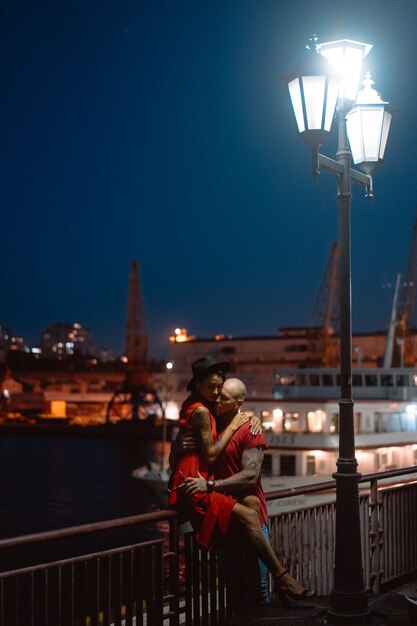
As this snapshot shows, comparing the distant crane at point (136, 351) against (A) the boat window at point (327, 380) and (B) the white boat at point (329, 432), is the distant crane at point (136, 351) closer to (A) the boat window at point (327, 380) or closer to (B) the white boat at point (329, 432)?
(A) the boat window at point (327, 380)

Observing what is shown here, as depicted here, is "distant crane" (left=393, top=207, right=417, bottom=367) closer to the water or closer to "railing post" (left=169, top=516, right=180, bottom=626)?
the water

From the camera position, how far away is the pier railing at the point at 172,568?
4.90 meters

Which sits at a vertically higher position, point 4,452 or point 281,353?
point 281,353

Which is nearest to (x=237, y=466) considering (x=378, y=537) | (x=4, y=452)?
(x=378, y=537)

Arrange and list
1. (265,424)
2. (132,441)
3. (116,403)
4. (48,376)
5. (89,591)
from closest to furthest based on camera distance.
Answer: (89,591) → (265,424) → (132,441) → (116,403) → (48,376)

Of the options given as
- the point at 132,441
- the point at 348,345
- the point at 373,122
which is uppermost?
the point at 373,122

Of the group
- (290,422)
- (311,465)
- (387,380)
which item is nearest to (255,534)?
(311,465)

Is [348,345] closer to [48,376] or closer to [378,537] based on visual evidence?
[378,537]

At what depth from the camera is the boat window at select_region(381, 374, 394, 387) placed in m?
38.4

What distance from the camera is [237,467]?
6.00 m

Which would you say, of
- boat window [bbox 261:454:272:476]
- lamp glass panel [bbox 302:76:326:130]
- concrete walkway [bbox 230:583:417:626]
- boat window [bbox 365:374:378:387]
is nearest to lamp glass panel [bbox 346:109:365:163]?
lamp glass panel [bbox 302:76:326:130]

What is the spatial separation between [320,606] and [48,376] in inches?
6308

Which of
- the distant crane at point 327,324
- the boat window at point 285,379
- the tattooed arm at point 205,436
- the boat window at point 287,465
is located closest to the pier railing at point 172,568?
the tattooed arm at point 205,436

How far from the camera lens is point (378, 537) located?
8.04 metres
